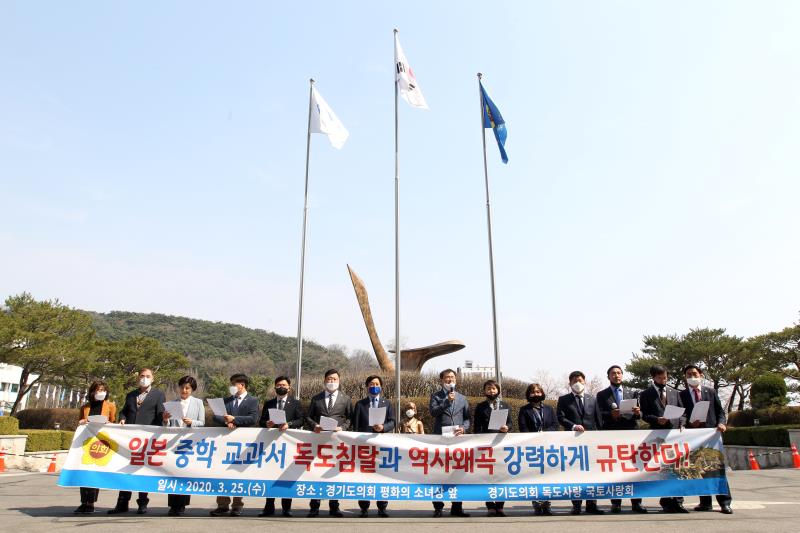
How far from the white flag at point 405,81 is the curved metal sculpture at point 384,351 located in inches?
514

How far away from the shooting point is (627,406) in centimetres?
725

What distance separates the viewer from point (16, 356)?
27.9 metres

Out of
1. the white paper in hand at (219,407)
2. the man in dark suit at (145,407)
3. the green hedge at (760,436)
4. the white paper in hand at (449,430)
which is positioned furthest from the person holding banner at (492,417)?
the green hedge at (760,436)

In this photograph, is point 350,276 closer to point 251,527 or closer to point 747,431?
point 747,431

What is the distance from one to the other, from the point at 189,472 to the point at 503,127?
12.1m

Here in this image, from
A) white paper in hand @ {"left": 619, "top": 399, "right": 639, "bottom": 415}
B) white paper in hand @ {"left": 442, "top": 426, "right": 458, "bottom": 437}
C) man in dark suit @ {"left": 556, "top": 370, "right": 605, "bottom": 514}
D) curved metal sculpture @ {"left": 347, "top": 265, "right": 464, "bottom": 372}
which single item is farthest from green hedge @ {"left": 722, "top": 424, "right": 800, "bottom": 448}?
white paper in hand @ {"left": 442, "top": 426, "right": 458, "bottom": 437}

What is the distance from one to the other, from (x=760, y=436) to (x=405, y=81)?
61.7ft

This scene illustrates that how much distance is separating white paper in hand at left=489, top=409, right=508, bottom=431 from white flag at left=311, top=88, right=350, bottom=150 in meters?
11.0

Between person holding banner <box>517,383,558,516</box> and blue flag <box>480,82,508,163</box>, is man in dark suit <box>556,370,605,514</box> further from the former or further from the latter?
blue flag <box>480,82,508,163</box>

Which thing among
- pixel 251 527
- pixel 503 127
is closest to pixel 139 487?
pixel 251 527

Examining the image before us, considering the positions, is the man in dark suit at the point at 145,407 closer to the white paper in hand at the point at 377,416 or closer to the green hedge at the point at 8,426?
the white paper in hand at the point at 377,416

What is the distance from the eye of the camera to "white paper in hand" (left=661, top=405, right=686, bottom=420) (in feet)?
23.2

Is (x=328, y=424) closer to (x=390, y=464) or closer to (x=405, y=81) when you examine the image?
(x=390, y=464)

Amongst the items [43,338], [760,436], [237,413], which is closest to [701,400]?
[237,413]
